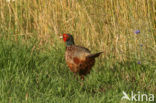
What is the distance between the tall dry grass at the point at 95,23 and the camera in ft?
15.7

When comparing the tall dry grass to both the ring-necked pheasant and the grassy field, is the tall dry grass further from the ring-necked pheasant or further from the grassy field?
the ring-necked pheasant

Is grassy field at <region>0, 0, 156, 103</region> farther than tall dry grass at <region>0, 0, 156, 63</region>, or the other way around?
tall dry grass at <region>0, 0, 156, 63</region>

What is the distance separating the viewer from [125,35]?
495 cm

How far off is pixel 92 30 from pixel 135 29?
649 millimetres

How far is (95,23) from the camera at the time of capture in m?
5.20

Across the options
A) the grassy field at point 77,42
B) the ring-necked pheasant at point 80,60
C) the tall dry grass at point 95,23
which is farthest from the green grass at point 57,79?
the tall dry grass at point 95,23

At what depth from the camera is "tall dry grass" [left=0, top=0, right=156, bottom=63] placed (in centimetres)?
478

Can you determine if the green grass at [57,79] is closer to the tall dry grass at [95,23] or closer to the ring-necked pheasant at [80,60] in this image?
the ring-necked pheasant at [80,60]

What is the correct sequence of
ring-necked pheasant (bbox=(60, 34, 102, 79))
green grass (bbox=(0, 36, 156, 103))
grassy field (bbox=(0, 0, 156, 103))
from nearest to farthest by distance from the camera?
green grass (bbox=(0, 36, 156, 103)), grassy field (bbox=(0, 0, 156, 103)), ring-necked pheasant (bbox=(60, 34, 102, 79))

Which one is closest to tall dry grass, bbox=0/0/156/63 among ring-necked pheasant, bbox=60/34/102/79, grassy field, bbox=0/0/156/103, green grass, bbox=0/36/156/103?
grassy field, bbox=0/0/156/103

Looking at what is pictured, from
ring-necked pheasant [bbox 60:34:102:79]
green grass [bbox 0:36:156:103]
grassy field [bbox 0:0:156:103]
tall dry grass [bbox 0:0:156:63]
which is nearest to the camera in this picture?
green grass [bbox 0:36:156:103]

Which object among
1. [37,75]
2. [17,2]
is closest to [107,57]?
[37,75]

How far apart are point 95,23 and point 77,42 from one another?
1.30 feet

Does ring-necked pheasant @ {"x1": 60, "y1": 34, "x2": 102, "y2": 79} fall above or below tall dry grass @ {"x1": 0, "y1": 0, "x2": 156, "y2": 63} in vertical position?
below
